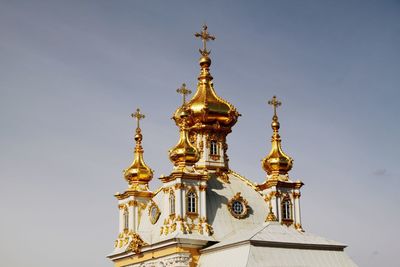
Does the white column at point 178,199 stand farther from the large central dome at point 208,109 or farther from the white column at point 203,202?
the large central dome at point 208,109

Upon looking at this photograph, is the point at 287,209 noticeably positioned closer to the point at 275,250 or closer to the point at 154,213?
the point at 154,213

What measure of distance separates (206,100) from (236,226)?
30.3ft

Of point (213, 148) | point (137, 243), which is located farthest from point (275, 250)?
point (213, 148)

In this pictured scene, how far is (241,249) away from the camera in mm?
53531

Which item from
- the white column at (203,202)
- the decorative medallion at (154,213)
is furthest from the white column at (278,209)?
the decorative medallion at (154,213)

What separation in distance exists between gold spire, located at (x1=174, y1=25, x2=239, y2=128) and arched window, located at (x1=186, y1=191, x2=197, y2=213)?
674 cm

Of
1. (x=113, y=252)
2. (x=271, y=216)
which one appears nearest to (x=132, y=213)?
(x=113, y=252)

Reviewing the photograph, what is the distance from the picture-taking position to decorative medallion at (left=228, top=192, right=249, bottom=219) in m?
60.5

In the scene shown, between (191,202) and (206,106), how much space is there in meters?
8.10

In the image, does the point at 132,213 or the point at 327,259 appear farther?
the point at 132,213

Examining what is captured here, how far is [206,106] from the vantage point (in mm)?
64688

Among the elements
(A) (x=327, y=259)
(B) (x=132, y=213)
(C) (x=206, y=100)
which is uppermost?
(C) (x=206, y=100)

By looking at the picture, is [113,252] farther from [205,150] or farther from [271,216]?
[271,216]

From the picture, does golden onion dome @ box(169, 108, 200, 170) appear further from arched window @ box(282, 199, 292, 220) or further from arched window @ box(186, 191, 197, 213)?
arched window @ box(282, 199, 292, 220)
